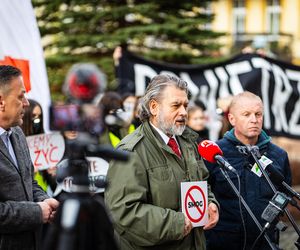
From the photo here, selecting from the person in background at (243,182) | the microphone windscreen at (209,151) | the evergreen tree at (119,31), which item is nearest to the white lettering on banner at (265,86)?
the person in background at (243,182)

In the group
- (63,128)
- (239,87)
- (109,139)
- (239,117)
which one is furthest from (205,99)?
(63,128)

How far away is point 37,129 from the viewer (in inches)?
200

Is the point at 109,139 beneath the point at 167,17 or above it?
beneath

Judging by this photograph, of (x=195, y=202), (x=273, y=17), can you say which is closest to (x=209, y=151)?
(x=195, y=202)

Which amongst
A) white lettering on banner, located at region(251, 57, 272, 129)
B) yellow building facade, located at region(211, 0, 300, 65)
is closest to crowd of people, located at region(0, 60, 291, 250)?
white lettering on banner, located at region(251, 57, 272, 129)

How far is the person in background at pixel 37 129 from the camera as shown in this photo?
197 inches

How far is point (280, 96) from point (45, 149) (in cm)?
405

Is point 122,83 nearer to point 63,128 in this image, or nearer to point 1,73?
point 1,73

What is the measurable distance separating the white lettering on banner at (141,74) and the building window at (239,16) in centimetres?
2148

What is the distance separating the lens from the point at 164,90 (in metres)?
3.64

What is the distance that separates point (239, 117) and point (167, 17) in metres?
9.89

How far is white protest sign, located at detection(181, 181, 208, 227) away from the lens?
138 inches

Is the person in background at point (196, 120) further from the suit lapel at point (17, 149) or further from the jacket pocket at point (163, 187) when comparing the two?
the suit lapel at point (17, 149)

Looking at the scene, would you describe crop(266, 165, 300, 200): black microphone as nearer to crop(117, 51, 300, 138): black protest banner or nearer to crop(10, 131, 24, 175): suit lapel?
crop(10, 131, 24, 175): suit lapel
